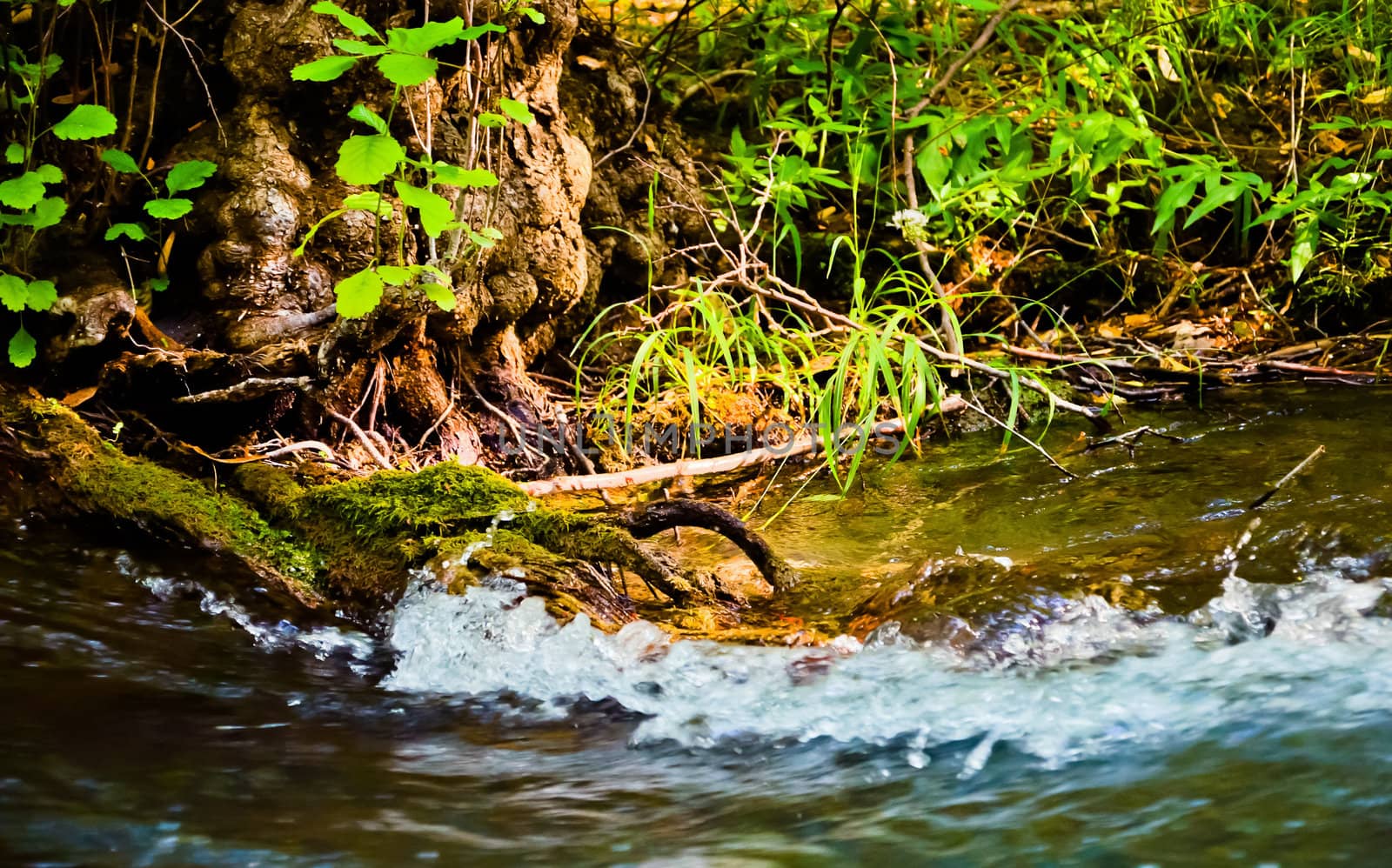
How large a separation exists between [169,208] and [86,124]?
27cm

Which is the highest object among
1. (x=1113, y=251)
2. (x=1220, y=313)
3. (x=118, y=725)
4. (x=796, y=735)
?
(x=1113, y=251)

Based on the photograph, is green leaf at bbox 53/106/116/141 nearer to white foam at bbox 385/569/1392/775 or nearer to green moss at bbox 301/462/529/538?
green moss at bbox 301/462/529/538

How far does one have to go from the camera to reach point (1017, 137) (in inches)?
152

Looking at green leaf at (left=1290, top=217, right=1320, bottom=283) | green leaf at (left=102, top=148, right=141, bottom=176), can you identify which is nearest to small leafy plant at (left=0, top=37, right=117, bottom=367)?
green leaf at (left=102, top=148, right=141, bottom=176)

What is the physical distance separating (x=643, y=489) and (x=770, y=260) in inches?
63.2

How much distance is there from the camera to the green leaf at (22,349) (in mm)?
2408

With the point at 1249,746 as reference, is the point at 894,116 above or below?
above

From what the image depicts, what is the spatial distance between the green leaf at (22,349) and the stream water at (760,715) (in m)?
0.55

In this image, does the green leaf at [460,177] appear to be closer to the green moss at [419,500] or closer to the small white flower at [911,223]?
the green moss at [419,500]

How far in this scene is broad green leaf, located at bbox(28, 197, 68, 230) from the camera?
240 centimetres

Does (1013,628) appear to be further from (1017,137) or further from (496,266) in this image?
(1017,137)

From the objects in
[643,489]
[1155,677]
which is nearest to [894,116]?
[643,489]

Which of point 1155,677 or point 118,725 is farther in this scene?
point 1155,677

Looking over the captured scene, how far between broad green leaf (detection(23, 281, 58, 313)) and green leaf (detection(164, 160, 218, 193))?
396 mm
